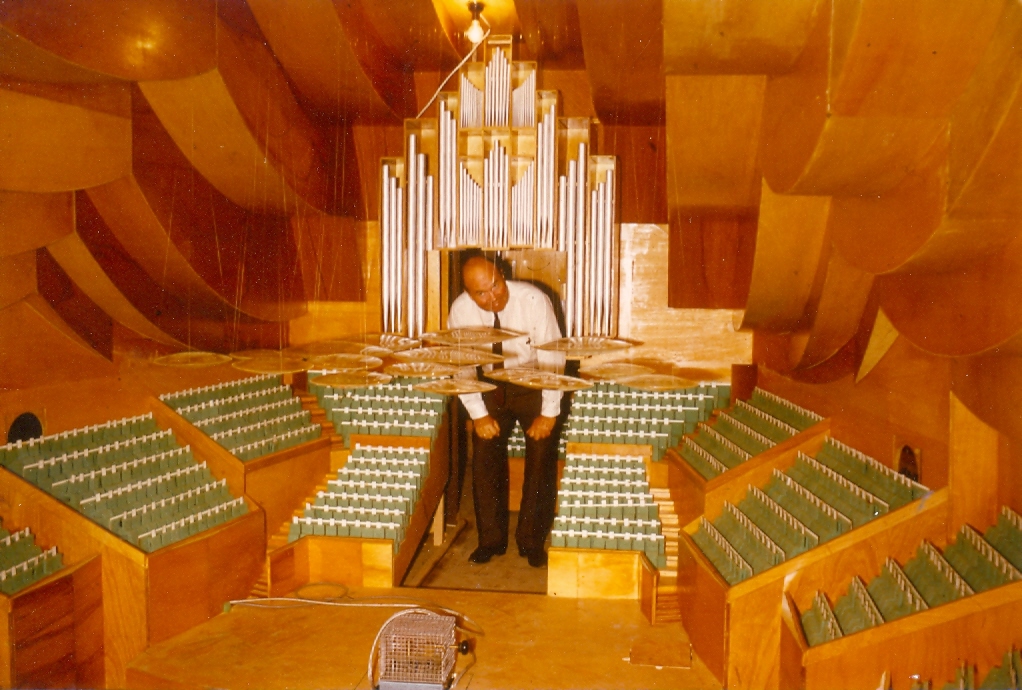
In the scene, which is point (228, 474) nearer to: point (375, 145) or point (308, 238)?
point (308, 238)

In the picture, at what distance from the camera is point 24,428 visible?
429cm

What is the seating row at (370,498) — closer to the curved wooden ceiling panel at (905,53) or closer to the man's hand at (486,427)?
the man's hand at (486,427)

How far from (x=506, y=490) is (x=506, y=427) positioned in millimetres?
410

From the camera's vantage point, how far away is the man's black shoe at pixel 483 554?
5.08 metres

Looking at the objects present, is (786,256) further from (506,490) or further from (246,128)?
(246,128)

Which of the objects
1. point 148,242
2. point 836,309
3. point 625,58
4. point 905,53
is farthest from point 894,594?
point 148,242

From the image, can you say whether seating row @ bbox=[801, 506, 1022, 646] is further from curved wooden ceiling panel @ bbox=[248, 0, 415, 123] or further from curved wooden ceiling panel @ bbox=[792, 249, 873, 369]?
curved wooden ceiling panel @ bbox=[248, 0, 415, 123]

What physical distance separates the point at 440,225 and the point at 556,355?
1.12m

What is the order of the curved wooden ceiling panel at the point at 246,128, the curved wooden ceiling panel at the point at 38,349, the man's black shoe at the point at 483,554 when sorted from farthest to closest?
1. the man's black shoe at the point at 483,554
2. the curved wooden ceiling panel at the point at 38,349
3. the curved wooden ceiling panel at the point at 246,128

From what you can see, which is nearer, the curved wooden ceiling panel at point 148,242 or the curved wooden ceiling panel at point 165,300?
the curved wooden ceiling panel at point 148,242

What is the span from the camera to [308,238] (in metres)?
5.83

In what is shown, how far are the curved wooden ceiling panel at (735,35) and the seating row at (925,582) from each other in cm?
192

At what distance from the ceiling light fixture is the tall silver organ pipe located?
0.09m

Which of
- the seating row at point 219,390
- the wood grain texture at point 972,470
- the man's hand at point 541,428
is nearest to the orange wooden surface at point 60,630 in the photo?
the seating row at point 219,390
